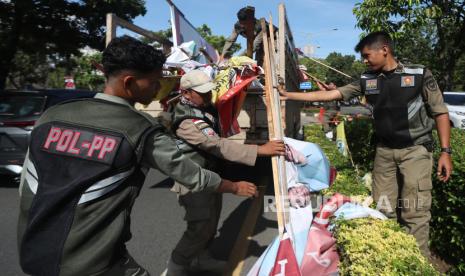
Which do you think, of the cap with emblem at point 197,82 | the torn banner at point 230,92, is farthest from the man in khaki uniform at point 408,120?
the cap with emblem at point 197,82

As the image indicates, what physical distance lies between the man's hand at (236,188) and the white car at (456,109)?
11259 millimetres

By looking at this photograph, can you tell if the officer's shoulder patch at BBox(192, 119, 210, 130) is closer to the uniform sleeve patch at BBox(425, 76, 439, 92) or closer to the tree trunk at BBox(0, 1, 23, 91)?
the uniform sleeve patch at BBox(425, 76, 439, 92)

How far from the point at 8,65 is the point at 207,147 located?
45.7 ft

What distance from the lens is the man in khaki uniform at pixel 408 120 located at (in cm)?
289

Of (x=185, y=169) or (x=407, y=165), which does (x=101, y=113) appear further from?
(x=407, y=165)

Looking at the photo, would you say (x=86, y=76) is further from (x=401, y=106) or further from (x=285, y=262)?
(x=285, y=262)

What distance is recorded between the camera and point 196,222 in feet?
9.70

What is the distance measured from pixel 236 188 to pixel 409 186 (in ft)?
5.64

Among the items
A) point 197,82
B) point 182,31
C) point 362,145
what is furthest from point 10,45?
point 197,82

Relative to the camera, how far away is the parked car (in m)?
6.03

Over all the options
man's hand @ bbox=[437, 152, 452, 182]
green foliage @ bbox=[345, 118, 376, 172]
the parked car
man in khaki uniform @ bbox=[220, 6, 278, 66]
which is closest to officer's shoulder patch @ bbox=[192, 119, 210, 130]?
man in khaki uniform @ bbox=[220, 6, 278, 66]

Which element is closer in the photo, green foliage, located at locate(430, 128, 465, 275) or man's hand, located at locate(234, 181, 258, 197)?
man's hand, located at locate(234, 181, 258, 197)

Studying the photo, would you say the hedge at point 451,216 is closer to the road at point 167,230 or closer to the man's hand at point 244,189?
the road at point 167,230

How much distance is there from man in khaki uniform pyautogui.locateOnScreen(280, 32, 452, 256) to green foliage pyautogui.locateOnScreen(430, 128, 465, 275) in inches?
12.8
